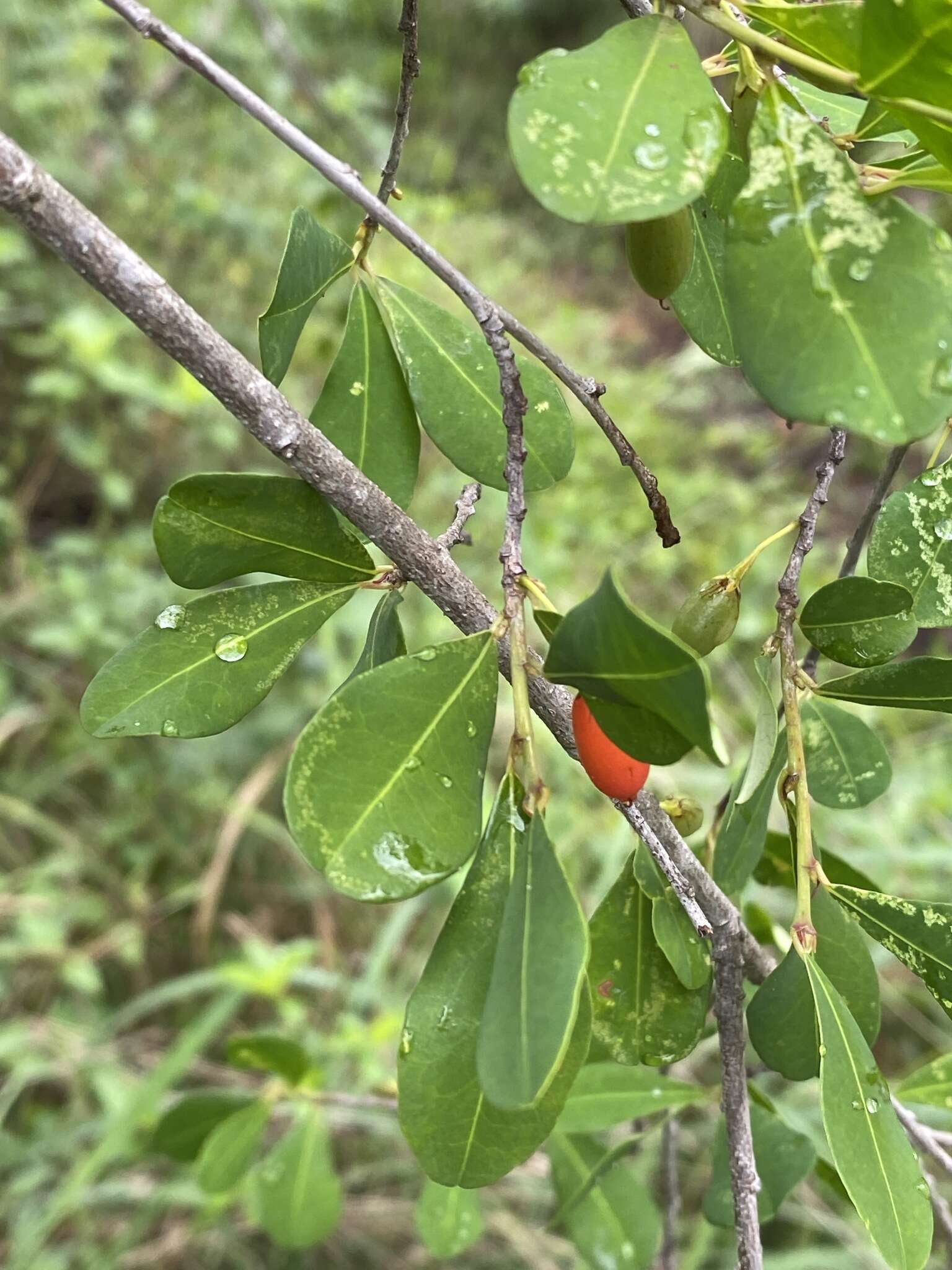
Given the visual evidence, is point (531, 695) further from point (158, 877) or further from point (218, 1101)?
point (158, 877)

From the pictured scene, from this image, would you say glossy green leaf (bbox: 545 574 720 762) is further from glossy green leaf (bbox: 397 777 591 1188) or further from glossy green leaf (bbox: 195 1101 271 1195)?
glossy green leaf (bbox: 195 1101 271 1195)

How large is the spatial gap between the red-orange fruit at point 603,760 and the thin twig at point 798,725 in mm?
118

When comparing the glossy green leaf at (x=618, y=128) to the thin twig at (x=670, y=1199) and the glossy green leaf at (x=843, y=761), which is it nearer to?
the glossy green leaf at (x=843, y=761)

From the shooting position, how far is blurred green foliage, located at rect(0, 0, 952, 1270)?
1766mm

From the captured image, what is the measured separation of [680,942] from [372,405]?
0.35 m

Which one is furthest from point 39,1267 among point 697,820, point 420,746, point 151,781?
point 420,746

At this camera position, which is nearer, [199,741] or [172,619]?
[172,619]

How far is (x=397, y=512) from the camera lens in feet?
1.53

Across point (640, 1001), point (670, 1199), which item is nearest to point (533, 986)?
point (640, 1001)

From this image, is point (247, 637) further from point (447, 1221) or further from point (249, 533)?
point (447, 1221)

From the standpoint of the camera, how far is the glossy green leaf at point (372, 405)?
22.4 inches

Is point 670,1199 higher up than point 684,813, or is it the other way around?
point 684,813

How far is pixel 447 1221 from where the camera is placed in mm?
932

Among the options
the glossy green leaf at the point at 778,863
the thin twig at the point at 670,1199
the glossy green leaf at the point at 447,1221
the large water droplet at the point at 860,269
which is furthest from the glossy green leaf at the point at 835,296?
the glossy green leaf at the point at 447,1221
